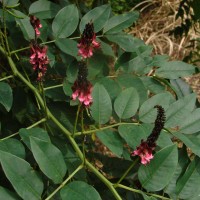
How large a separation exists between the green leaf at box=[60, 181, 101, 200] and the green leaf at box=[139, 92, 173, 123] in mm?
225

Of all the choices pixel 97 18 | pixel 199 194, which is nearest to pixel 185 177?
pixel 199 194

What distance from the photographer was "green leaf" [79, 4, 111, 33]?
102 cm

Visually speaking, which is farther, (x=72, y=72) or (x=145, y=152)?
(x=72, y=72)

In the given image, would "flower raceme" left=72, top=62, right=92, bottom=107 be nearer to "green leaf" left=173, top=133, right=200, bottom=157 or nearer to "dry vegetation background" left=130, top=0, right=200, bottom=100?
"green leaf" left=173, top=133, right=200, bottom=157

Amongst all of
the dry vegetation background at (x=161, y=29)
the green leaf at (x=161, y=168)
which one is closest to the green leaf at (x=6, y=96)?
the green leaf at (x=161, y=168)

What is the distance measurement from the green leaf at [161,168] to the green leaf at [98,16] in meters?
0.36

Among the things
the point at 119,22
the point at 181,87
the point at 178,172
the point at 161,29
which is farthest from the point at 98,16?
the point at 161,29

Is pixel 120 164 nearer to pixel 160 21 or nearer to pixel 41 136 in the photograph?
pixel 41 136

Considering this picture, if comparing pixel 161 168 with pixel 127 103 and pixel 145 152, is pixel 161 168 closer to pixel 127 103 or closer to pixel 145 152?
pixel 145 152

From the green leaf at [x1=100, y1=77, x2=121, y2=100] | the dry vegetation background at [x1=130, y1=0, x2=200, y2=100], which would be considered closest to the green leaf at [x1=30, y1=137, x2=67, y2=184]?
the green leaf at [x1=100, y1=77, x2=121, y2=100]

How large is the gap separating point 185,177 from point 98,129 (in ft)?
0.57

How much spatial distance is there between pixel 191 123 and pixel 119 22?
0.29 meters

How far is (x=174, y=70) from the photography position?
1.06 m

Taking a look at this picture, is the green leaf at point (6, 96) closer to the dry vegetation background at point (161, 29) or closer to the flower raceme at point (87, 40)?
the flower raceme at point (87, 40)
